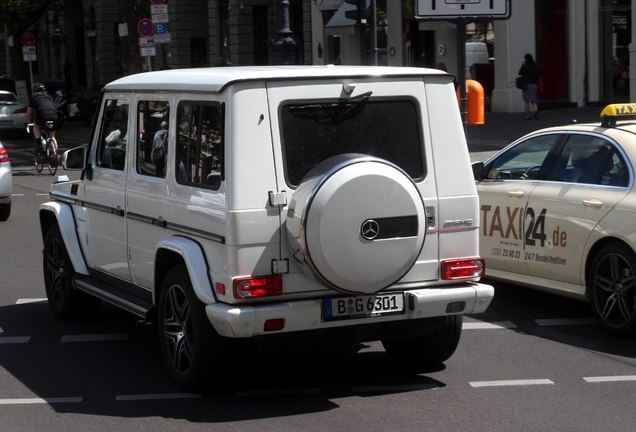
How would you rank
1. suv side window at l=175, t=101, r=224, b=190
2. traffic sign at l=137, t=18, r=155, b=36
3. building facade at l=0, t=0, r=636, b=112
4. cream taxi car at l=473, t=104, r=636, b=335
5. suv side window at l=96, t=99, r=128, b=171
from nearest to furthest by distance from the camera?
suv side window at l=175, t=101, r=224, b=190, suv side window at l=96, t=99, r=128, b=171, cream taxi car at l=473, t=104, r=636, b=335, traffic sign at l=137, t=18, r=155, b=36, building facade at l=0, t=0, r=636, b=112

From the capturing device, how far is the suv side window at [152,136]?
25.6 ft

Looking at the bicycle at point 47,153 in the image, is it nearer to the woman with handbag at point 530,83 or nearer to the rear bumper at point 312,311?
the woman with handbag at point 530,83

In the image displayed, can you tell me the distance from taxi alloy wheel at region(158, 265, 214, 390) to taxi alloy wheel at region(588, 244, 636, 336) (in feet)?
10.5

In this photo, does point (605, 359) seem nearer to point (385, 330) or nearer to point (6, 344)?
point (385, 330)

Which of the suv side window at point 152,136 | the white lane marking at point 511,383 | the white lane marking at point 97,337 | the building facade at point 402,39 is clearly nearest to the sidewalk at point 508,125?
the building facade at point 402,39

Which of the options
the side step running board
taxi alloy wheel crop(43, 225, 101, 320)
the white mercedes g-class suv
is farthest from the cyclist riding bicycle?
the white mercedes g-class suv

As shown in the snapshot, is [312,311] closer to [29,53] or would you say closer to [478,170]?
[478,170]

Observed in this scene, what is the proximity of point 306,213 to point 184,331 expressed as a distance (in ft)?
3.86

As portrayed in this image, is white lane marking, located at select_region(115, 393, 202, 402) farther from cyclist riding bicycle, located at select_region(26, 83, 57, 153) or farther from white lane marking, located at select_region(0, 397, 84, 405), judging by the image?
cyclist riding bicycle, located at select_region(26, 83, 57, 153)

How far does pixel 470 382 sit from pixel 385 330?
74 centimetres

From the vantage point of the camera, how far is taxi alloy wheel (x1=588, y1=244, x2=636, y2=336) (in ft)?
28.3

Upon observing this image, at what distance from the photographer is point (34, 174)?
2559 centimetres

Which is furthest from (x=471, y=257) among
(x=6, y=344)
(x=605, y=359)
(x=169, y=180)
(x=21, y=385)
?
(x=6, y=344)

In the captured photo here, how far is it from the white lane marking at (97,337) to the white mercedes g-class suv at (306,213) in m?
1.08
